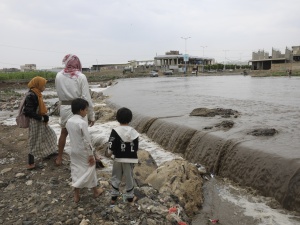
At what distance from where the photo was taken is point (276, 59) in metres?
67.6

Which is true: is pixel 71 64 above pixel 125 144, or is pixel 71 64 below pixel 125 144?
above

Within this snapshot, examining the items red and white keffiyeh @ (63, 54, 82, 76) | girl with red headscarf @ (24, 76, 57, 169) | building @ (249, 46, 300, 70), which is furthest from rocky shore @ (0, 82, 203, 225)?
building @ (249, 46, 300, 70)

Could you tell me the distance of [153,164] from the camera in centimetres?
676

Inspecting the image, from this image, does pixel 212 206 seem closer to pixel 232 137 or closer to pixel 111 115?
pixel 232 137

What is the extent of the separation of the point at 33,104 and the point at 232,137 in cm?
483

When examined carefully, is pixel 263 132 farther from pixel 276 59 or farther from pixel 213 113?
pixel 276 59

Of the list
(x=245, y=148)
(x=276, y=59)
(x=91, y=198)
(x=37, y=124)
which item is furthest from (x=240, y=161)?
(x=276, y=59)

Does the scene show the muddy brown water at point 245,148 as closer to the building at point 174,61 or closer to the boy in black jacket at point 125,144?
the boy in black jacket at point 125,144

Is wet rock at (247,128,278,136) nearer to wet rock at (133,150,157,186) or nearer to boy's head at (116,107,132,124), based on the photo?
wet rock at (133,150,157,186)

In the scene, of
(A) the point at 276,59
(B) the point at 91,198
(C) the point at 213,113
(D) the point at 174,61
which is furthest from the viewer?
(D) the point at 174,61

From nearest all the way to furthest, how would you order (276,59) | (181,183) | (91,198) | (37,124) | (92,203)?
(92,203) < (91,198) < (181,183) < (37,124) < (276,59)

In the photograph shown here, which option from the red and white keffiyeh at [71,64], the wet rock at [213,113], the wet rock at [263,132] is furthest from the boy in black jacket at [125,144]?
the wet rock at [213,113]

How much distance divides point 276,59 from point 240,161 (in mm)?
68146

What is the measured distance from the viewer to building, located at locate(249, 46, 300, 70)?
201 feet
